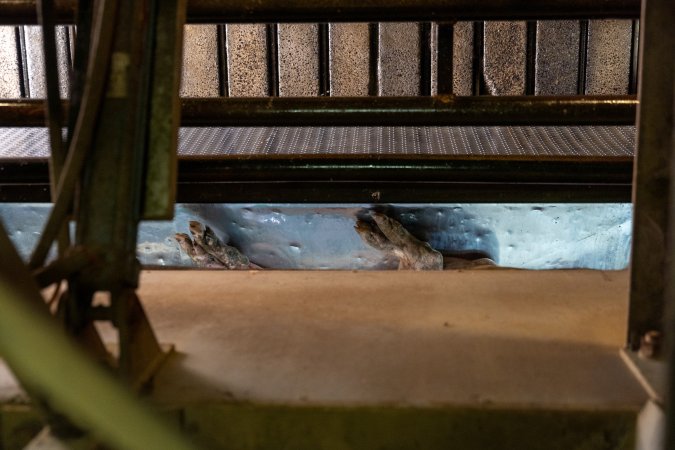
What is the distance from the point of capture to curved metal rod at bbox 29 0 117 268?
3.45ft

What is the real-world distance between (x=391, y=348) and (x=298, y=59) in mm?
2282

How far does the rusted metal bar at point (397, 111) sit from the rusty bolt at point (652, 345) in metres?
1.04

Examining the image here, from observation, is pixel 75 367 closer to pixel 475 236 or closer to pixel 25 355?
pixel 25 355

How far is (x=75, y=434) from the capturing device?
95 cm

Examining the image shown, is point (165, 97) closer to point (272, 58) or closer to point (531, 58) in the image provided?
point (272, 58)

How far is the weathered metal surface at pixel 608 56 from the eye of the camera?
10.4 ft

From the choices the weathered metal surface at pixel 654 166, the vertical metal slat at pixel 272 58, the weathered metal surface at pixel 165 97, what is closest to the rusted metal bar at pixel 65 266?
the weathered metal surface at pixel 165 97

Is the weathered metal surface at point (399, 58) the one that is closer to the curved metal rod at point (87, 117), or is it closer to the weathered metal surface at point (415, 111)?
the weathered metal surface at point (415, 111)

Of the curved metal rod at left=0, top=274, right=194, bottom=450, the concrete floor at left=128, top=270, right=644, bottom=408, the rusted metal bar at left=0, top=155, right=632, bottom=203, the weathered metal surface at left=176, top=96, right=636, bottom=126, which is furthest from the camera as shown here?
the rusted metal bar at left=0, top=155, right=632, bottom=203

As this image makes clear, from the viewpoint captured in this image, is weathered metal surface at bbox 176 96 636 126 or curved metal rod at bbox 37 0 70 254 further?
weathered metal surface at bbox 176 96 636 126

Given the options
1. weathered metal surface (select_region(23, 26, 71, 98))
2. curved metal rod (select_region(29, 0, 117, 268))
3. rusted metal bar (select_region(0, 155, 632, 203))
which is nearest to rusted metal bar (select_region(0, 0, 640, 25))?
rusted metal bar (select_region(0, 155, 632, 203))

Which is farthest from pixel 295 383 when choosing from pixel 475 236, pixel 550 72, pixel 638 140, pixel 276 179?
pixel 550 72

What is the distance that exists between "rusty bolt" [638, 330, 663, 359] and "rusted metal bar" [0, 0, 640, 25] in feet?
3.69

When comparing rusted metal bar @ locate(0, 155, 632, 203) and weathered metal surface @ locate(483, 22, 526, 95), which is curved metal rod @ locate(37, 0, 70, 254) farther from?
weathered metal surface @ locate(483, 22, 526, 95)
